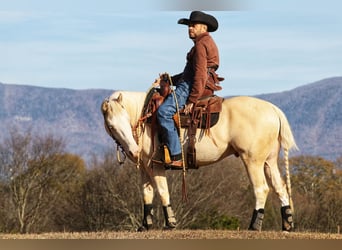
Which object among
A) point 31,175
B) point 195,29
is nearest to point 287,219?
point 195,29

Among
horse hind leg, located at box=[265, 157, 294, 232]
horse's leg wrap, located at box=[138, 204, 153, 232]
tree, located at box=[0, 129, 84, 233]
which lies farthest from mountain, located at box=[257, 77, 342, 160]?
horse's leg wrap, located at box=[138, 204, 153, 232]

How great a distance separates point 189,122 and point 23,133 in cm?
5288

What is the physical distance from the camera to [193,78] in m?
11.1

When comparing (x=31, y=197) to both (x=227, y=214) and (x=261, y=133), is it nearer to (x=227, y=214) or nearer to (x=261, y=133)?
(x=227, y=214)

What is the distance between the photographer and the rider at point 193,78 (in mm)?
11016

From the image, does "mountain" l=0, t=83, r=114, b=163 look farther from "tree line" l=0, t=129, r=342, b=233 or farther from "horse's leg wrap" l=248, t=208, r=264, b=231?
"horse's leg wrap" l=248, t=208, r=264, b=231

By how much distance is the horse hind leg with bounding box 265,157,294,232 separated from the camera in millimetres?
11383

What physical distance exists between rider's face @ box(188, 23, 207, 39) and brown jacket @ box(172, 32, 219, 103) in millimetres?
75

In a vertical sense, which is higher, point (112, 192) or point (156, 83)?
point (156, 83)

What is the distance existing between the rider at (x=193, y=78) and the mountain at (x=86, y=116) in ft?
92.8

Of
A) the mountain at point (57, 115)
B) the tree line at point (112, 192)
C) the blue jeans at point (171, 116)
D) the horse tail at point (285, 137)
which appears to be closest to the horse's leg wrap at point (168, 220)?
the blue jeans at point (171, 116)

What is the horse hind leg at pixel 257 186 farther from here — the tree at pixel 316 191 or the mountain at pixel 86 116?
the tree at pixel 316 191

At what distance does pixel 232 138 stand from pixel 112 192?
145ft

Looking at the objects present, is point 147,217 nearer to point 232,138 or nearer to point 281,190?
point 232,138
